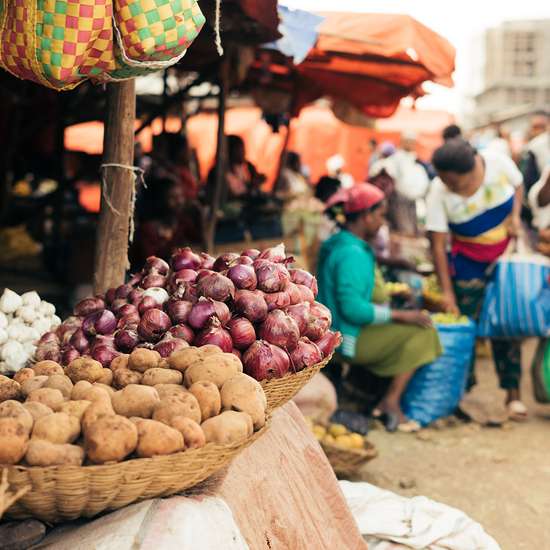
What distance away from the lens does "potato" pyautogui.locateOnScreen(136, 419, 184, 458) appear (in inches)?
68.4

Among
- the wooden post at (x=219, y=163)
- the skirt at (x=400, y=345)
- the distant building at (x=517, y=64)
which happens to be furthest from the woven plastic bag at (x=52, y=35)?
the distant building at (x=517, y=64)

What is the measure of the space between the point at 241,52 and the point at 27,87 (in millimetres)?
2659

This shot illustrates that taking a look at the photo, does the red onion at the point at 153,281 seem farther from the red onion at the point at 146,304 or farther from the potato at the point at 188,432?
the potato at the point at 188,432

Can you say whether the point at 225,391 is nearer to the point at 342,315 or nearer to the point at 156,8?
the point at 156,8

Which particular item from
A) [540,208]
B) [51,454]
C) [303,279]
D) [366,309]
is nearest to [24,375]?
[51,454]

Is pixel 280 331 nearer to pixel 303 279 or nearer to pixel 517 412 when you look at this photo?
pixel 303 279

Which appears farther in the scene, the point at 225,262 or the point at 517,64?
the point at 517,64

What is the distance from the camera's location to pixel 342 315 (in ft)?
17.0

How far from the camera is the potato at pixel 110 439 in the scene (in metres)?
1.68

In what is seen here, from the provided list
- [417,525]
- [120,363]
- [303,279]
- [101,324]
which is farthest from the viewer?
[417,525]

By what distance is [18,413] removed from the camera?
1.73 m

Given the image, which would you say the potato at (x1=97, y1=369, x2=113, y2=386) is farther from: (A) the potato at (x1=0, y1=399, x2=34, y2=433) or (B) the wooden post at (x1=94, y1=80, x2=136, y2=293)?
(B) the wooden post at (x1=94, y1=80, x2=136, y2=293)

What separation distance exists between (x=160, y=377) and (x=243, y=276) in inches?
32.8

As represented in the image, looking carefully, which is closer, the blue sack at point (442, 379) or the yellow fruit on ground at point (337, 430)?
the yellow fruit on ground at point (337, 430)
